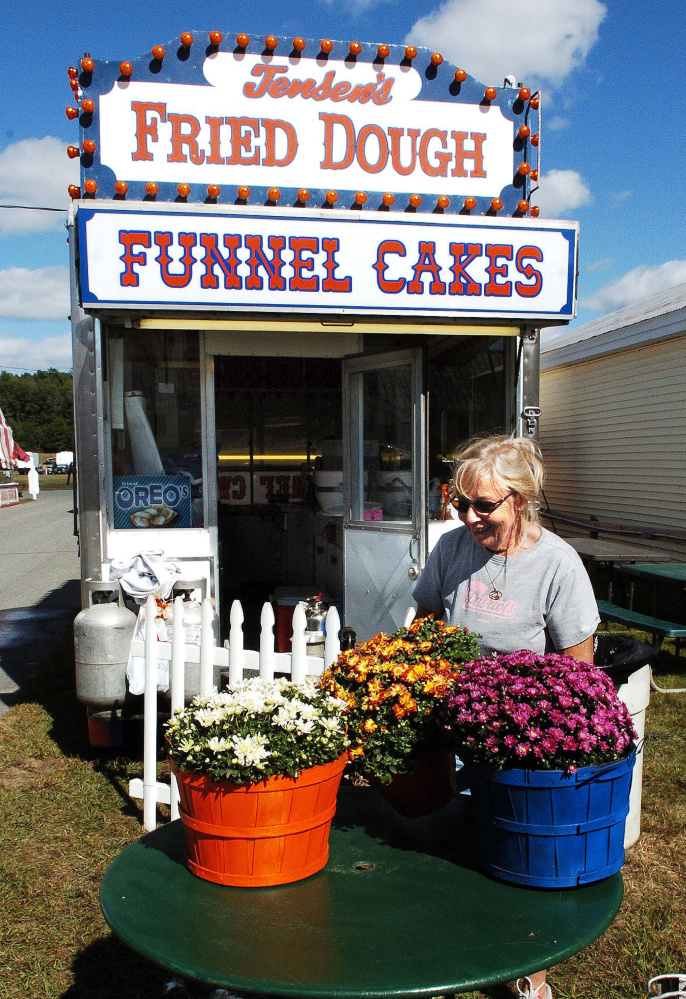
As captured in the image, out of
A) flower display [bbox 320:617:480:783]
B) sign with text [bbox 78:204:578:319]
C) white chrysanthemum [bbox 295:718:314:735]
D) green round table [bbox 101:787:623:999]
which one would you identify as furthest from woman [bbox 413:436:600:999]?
sign with text [bbox 78:204:578:319]

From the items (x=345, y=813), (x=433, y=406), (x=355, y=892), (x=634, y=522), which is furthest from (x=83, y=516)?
(x=634, y=522)

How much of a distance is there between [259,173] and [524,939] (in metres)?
4.34

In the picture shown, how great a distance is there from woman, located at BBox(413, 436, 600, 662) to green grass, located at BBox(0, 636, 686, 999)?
1.38 meters

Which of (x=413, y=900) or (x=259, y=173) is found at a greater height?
(x=259, y=173)

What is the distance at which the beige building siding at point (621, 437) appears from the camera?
34.5 ft

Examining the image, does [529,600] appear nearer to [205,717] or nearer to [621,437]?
[205,717]

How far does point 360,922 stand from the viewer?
1.67m

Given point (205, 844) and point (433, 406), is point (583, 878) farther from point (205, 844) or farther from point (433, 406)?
point (433, 406)

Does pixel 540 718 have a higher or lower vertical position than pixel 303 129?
lower

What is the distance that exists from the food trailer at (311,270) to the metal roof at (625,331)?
581cm

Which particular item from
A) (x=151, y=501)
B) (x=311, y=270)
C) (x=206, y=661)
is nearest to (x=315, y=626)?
(x=151, y=501)

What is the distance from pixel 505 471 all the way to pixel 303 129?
3.25m

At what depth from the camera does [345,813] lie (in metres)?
2.23

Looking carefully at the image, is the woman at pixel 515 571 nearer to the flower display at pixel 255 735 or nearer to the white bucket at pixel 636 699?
the flower display at pixel 255 735
